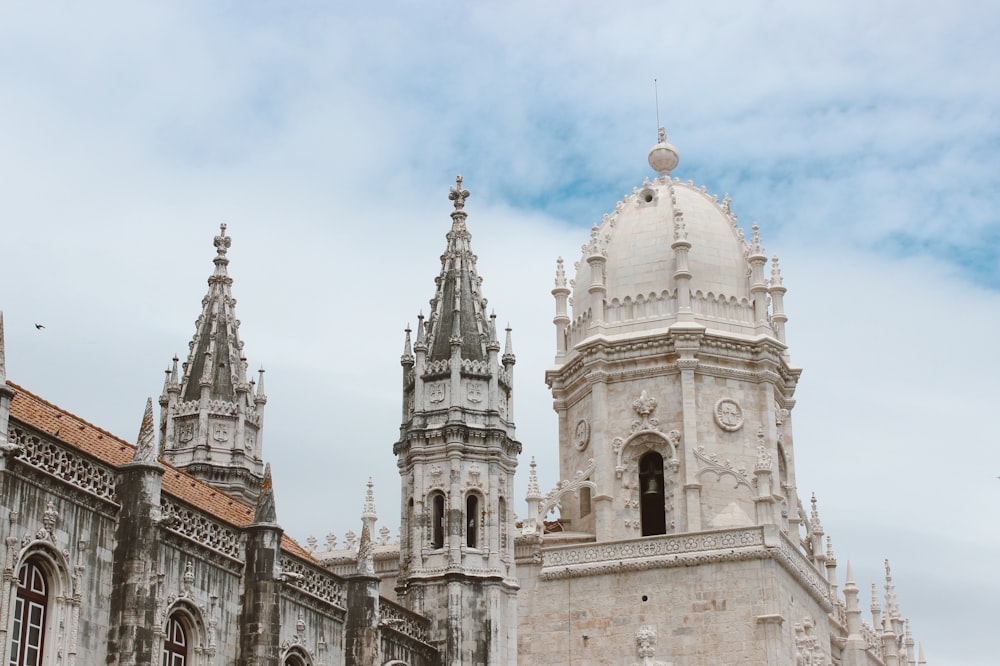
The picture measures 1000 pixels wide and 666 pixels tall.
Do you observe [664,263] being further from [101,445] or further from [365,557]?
[101,445]

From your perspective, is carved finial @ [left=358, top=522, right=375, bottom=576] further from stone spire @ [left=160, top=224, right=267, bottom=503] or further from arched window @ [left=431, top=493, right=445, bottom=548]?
stone spire @ [left=160, top=224, right=267, bottom=503]

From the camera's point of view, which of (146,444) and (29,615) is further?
(146,444)

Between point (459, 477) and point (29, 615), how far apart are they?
16.0m

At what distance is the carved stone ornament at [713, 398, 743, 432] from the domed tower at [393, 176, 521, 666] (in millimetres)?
9262

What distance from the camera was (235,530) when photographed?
30.3m

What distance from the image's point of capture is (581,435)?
50094 mm

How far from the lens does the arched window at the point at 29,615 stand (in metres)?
24.5

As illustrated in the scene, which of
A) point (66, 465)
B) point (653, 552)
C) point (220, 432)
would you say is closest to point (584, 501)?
point (653, 552)

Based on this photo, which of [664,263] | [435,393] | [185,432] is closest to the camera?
[435,393]

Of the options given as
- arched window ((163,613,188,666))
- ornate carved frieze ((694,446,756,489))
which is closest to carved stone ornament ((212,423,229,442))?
arched window ((163,613,188,666))

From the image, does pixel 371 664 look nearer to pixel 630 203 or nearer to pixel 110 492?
pixel 110 492

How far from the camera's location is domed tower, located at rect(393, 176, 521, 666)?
3838 cm

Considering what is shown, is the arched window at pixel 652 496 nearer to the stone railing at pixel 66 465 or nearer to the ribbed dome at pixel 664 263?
the ribbed dome at pixel 664 263

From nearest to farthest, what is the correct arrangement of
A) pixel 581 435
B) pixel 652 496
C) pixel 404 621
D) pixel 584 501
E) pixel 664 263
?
pixel 404 621
pixel 652 496
pixel 584 501
pixel 581 435
pixel 664 263
